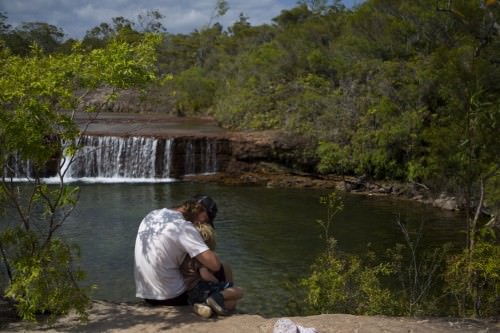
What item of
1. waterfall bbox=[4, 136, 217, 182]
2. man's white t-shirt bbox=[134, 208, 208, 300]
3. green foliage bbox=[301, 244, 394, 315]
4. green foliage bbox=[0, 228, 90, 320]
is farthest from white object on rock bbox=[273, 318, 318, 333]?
waterfall bbox=[4, 136, 217, 182]

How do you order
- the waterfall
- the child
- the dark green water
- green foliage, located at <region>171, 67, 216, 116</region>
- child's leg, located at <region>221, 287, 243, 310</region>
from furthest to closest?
green foliage, located at <region>171, 67, 216, 116</region> → the waterfall → the dark green water → child's leg, located at <region>221, 287, 243, 310</region> → the child

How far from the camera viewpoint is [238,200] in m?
16.6

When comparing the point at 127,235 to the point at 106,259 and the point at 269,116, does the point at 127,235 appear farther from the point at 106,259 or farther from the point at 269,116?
the point at 269,116

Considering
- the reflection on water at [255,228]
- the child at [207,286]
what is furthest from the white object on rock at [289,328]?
the reflection on water at [255,228]

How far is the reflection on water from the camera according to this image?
32.4 ft

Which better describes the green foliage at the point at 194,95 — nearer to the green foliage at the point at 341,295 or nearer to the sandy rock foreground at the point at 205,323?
the green foliage at the point at 341,295

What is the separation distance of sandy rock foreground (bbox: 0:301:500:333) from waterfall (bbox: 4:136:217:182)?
15.0 metres

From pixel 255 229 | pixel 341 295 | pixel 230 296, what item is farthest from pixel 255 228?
pixel 230 296

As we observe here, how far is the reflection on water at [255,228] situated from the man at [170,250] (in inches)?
134

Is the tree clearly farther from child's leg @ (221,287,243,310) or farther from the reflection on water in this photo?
the reflection on water

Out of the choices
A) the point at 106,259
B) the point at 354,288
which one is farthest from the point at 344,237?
the point at 354,288

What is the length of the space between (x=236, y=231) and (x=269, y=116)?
11673 mm

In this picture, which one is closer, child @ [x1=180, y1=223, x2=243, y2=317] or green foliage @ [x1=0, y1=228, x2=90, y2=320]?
green foliage @ [x1=0, y1=228, x2=90, y2=320]

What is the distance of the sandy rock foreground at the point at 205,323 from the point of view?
4699mm
